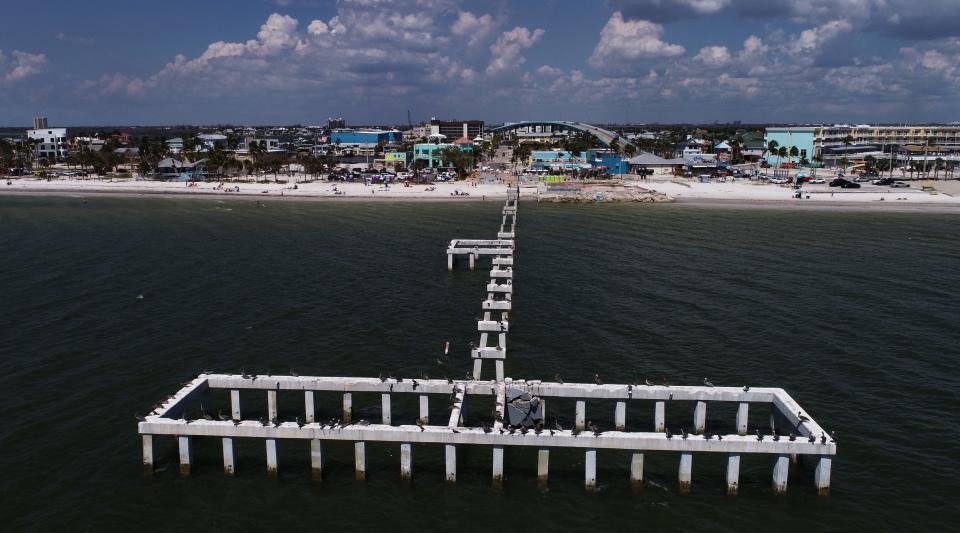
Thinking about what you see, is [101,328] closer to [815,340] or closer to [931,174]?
[815,340]

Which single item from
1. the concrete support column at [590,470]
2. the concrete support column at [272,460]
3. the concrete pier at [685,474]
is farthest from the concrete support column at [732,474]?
the concrete support column at [272,460]

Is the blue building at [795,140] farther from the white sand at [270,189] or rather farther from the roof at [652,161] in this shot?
the white sand at [270,189]

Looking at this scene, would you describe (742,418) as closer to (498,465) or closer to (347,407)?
(498,465)

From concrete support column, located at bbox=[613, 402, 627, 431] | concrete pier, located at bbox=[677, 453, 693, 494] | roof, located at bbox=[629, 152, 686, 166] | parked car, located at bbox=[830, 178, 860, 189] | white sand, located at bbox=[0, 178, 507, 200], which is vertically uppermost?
roof, located at bbox=[629, 152, 686, 166]

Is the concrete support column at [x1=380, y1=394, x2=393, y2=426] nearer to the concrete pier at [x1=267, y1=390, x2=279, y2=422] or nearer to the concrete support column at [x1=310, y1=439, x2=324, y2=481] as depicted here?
the concrete support column at [x1=310, y1=439, x2=324, y2=481]

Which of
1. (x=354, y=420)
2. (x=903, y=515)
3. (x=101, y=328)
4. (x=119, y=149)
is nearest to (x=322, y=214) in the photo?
(x=101, y=328)

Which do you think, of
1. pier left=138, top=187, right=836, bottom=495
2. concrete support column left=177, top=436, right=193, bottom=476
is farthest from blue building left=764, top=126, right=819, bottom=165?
concrete support column left=177, top=436, right=193, bottom=476
